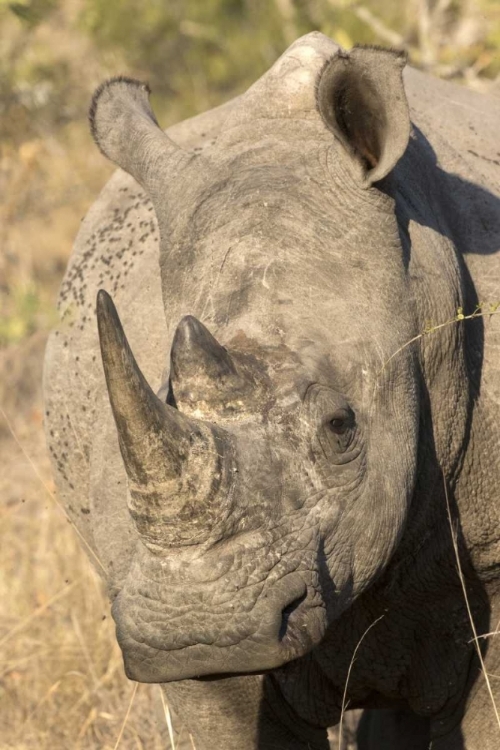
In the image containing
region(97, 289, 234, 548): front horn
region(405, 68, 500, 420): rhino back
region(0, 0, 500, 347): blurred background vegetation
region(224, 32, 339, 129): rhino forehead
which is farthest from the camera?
region(0, 0, 500, 347): blurred background vegetation

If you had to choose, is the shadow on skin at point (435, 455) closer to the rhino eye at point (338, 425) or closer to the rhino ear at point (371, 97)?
the rhino ear at point (371, 97)

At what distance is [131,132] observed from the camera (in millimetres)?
4762

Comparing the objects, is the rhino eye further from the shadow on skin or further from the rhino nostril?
the shadow on skin

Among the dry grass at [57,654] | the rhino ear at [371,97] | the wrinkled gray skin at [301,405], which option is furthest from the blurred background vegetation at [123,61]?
the rhino ear at [371,97]

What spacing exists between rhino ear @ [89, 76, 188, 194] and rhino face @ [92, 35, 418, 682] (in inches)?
1.0

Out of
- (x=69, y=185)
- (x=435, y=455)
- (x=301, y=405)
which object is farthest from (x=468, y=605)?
(x=69, y=185)

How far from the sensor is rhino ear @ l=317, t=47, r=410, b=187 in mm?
3996

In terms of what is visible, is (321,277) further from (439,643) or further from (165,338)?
(439,643)

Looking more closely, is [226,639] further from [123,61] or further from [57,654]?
[123,61]

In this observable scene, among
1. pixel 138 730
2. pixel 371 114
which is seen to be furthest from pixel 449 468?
pixel 138 730

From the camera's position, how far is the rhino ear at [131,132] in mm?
4609

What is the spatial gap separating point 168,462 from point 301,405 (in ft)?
1.41

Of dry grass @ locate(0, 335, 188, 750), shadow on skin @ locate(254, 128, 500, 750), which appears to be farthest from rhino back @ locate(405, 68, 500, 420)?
dry grass @ locate(0, 335, 188, 750)

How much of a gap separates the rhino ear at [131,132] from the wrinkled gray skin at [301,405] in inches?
0.5
